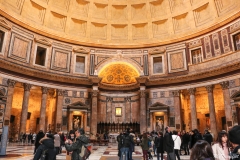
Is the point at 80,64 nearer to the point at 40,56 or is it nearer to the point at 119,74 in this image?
the point at 40,56

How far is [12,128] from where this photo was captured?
891 inches

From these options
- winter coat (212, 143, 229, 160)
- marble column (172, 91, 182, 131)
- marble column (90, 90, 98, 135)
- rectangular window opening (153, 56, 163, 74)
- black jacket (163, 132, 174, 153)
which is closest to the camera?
winter coat (212, 143, 229, 160)

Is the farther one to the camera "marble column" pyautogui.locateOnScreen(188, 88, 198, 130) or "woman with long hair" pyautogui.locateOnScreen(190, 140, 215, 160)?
"marble column" pyautogui.locateOnScreen(188, 88, 198, 130)

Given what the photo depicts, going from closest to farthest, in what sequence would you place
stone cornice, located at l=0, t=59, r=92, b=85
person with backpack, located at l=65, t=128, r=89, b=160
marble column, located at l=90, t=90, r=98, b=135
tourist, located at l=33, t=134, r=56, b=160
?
person with backpack, located at l=65, t=128, r=89, b=160 → tourist, located at l=33, t=134, r=56, b=160 → stone cornice, located at l=0, t=59, r=92, b=85 → marble column, located at l=90, t=90, r=98, b=135

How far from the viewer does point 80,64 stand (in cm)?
2533

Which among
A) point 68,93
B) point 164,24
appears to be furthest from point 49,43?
point 164,24

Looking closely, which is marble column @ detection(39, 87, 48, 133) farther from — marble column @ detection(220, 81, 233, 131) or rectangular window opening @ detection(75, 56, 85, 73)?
marble column @ detection(220, 81, 233, 131)

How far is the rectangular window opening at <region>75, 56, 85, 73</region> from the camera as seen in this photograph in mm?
25014

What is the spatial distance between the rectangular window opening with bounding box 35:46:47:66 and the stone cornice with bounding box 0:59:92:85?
1.52m

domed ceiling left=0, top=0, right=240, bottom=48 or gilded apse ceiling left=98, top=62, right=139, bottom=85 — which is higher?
domed ceiling left=0, top=0, right=240, bottom=48

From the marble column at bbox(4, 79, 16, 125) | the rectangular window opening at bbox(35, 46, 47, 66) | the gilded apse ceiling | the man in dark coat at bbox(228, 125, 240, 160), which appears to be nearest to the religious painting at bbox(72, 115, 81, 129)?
the gilded apse ceiling

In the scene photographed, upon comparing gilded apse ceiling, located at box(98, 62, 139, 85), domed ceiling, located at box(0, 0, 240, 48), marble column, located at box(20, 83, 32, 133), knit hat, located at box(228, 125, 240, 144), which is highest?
domed ceiling, located at box(0, 0, 240, 48)

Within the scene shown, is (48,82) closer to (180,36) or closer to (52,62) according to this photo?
(52,62)

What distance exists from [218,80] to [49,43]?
1906 cm
